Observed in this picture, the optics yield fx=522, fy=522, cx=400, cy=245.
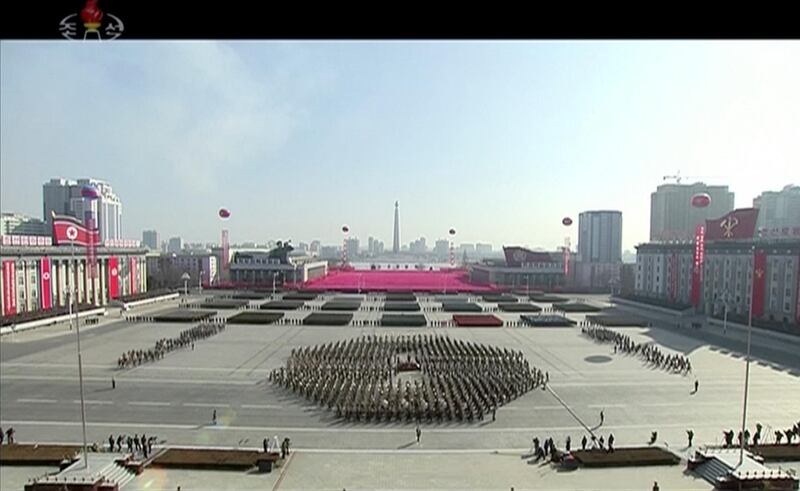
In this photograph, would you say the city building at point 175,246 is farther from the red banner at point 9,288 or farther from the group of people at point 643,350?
the group of people at point 643,350

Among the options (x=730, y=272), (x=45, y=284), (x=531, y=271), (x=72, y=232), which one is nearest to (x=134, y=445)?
(x=72, y=232)

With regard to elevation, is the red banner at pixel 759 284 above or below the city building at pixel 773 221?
below

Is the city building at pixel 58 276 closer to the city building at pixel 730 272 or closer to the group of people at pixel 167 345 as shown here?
the group of people at pixel 167 345

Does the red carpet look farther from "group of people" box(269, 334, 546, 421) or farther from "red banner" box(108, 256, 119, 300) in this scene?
"group of people" box(269, 334, 546, 421)

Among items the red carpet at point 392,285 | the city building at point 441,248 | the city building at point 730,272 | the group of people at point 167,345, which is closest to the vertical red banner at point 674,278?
the city building at point 730,272

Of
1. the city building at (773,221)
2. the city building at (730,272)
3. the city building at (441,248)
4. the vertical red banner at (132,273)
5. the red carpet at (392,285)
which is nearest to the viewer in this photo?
the city building at (773,221)

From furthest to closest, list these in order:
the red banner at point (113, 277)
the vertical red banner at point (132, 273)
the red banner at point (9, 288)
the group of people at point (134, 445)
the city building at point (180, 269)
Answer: the city building at point (180, 269), the vertical red banner at point (132, 273), the red banner at point (113, 277), the red banner at point (9, 288), the group of people at point (134, 445)

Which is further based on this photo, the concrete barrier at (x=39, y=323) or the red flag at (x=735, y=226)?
the red flag at (x=735, y=226)

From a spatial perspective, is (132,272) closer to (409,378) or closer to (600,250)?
(409,378)
